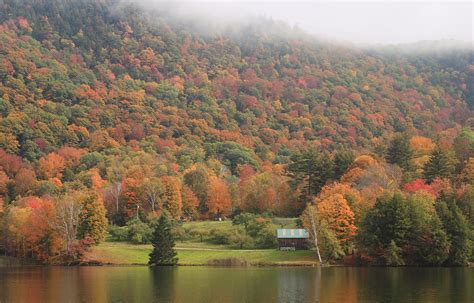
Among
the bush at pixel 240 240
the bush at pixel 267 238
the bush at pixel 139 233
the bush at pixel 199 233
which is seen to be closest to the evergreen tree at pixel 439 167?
the bush at pixel 267 238

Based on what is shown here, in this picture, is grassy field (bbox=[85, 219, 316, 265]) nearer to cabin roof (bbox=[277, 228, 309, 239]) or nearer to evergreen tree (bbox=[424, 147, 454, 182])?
cabin roof (bbox=[277, 228, 309, 239])

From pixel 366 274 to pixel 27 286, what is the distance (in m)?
38.0

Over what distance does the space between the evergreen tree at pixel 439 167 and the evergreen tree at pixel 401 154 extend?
35.4ft

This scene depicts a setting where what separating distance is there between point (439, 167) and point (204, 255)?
153ft

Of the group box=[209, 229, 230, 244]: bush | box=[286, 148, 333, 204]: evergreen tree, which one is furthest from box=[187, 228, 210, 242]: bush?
box=[286, 148, 333, 204]: evergreen tree

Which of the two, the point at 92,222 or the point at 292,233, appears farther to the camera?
the point at 92,222

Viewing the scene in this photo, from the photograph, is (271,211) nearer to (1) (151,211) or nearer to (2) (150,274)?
(1) (151,211)

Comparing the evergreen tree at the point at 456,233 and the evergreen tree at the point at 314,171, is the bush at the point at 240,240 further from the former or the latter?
the evergreen tree at the point at 456,233

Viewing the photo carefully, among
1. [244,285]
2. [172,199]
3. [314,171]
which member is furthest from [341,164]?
[244,285]

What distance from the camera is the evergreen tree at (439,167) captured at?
11756 cm

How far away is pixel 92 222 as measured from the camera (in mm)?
A: 106875

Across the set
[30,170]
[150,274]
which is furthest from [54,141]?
[150,274]

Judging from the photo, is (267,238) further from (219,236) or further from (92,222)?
(92,222)

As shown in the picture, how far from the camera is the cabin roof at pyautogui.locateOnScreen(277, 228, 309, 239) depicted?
10312cm
